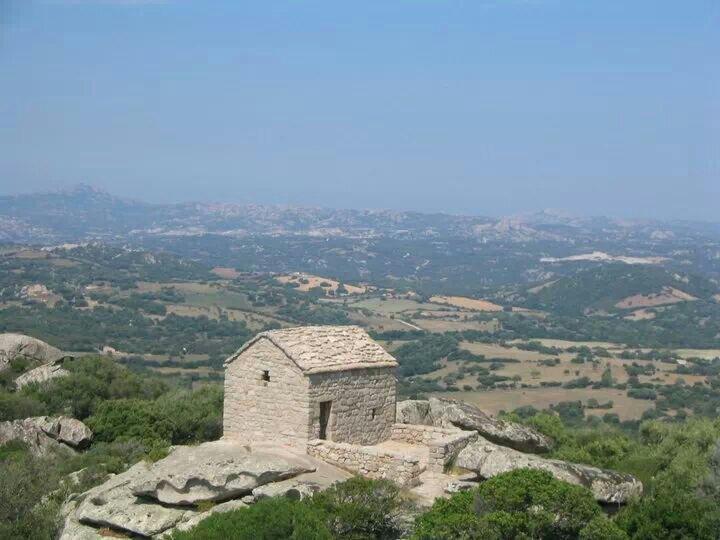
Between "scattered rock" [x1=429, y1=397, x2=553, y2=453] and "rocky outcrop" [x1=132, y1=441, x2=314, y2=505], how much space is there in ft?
23.9

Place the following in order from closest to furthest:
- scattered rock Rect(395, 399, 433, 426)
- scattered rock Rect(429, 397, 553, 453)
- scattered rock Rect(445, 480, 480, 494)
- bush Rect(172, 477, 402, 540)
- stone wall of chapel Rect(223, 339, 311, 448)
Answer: bush Rect(172, 477, 402, 540)
scattered rock Rect(445, 480, 480, 494)
stone wall of chapel Rect(223, 339, 311, 448)
scattered rock Rect(429, 397, 553, 453)
scattered rock Rect(395, 399, 433, 426)

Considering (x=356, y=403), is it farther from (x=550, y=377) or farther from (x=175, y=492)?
(x=550, y=377)

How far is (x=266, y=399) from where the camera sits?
21.2m

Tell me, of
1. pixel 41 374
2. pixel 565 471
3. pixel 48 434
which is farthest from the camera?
pixel 41 374

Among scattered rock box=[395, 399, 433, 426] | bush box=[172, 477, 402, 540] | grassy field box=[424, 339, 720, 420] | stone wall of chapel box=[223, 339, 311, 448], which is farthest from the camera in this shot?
grassy field box=[424, 339, 720, 420]

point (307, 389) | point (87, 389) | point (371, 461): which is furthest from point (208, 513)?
point (87, 389)

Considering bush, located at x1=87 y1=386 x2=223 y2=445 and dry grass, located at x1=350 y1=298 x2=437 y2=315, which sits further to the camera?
dry grass, located at x1=350 y1=298 x2=437 y2=315

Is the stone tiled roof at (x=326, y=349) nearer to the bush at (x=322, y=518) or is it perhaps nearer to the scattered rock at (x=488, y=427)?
the scattered rock at (x=488, y=427)

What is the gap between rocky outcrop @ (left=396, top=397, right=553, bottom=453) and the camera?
2461cm

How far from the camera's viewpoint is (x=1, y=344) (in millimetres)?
37500

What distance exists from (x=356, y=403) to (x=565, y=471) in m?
5.56

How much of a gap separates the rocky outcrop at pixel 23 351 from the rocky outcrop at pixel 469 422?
18705 mm

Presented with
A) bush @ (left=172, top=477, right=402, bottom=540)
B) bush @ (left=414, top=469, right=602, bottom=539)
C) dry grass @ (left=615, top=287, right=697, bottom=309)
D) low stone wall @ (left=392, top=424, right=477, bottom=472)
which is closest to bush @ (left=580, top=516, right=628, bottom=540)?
bush @ (left=414, top=469, right=602, bottom=539)

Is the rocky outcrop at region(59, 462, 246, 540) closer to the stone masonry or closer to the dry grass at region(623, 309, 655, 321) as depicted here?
the stone masonry
